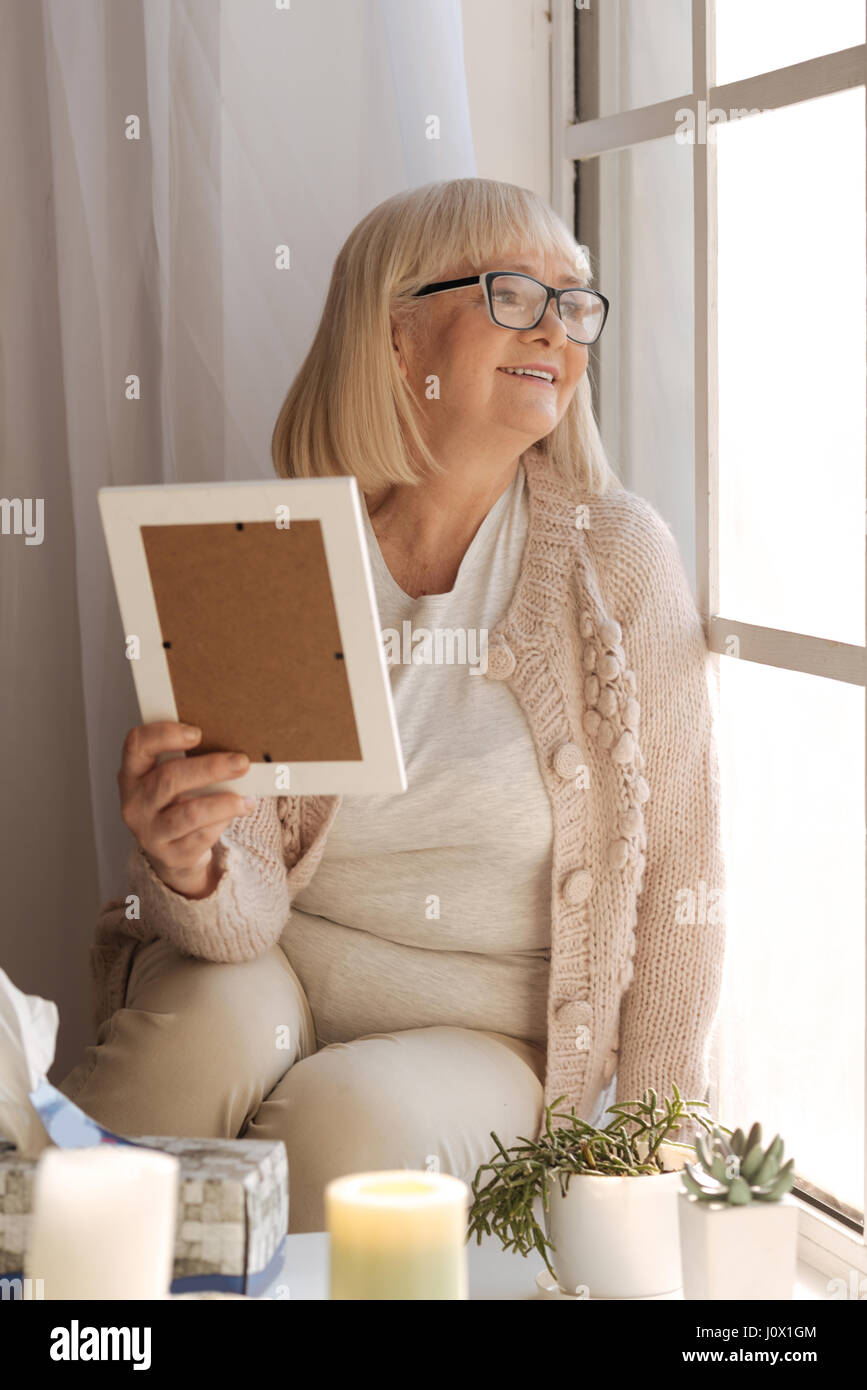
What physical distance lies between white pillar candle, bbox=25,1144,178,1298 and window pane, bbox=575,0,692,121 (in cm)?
124

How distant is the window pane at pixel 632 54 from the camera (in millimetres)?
1492

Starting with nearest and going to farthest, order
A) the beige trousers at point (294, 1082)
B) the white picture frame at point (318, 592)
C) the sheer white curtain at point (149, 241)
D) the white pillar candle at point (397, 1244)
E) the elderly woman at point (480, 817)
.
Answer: the white pillar candle at point (397, 1244) < the white picture frame at point (318, 592) < the beige trousers at point (294, 1082) < the elderly woman at point (480, 817) < the sheer white curtain at point (149, 241)

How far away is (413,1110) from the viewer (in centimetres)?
118

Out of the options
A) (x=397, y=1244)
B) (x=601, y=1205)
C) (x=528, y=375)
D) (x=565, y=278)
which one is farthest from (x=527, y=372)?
(x=397, y=1244)

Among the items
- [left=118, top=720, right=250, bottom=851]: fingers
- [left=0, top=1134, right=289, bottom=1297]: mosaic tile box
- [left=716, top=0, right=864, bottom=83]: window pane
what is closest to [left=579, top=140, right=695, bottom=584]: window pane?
[left=716, top=0, right=864, bottom=83]: window pane

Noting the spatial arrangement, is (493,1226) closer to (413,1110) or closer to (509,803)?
(413,1110)

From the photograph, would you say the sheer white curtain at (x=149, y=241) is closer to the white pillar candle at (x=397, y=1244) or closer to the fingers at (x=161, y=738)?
the fingers at (x=161, y=738)

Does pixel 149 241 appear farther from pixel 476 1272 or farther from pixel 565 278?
pixel 476 1272

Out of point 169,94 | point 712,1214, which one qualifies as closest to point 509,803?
point 712,1214

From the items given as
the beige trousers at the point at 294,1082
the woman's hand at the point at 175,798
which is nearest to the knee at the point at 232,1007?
the beige trousers at the point at 294,1082

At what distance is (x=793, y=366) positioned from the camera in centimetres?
131

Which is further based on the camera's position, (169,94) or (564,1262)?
(169,94)

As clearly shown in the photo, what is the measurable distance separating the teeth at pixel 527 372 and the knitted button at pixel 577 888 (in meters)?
0.48

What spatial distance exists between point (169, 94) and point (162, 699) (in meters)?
0.91
